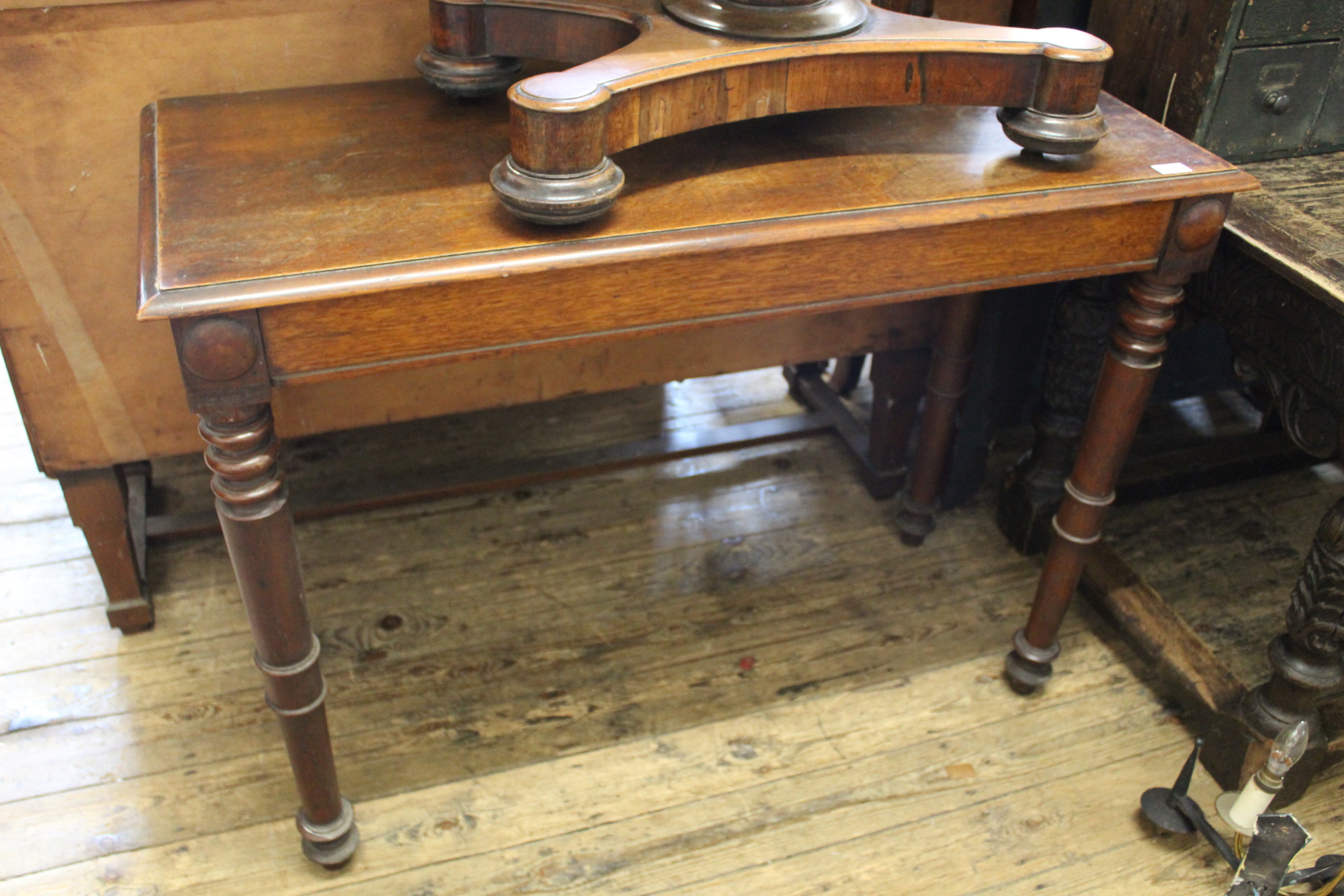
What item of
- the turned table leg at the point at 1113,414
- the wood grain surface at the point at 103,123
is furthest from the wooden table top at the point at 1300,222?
the wood grain surface at the point at 103,123

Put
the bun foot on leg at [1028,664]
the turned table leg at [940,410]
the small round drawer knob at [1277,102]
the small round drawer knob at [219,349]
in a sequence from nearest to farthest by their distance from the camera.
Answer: the small round drawer knob at [219,349], the small round drawer knob at [1277,102], the bun foot on leg at [1028,664], the turned table leg at [940,410]

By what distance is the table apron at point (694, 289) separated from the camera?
1207 mm

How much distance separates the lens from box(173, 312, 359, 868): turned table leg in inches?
46.0

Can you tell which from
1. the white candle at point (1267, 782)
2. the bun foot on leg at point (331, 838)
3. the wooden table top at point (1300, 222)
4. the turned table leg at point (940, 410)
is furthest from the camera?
the turned table leg at point (940, 410)

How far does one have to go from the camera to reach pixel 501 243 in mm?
1232

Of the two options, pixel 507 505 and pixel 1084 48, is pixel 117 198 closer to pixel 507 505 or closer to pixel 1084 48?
pixel 507 505

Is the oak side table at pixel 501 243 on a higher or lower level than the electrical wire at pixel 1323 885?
higher

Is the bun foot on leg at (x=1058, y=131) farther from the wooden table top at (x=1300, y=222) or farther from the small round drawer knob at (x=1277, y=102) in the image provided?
the small round drawer knob at (x=1277, y=102)

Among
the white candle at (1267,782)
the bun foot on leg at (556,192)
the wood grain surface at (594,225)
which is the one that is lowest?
the white candle at (1267,782)

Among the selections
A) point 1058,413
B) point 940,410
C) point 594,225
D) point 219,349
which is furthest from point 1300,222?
point 219,349

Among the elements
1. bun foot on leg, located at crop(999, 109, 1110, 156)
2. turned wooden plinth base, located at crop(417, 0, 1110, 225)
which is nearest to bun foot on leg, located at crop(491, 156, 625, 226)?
turned wooden plinth base, located at crop(417, 0, 1110, 225)

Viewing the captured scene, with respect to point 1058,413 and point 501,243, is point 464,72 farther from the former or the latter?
point 1058,413

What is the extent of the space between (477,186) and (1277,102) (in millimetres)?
1209

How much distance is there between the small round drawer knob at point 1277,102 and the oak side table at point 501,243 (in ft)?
0.85
